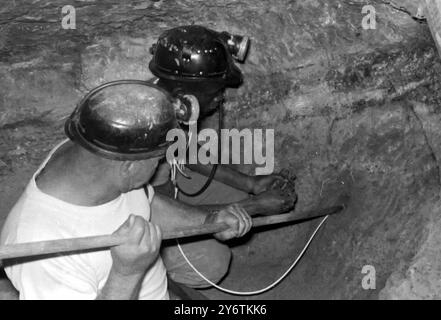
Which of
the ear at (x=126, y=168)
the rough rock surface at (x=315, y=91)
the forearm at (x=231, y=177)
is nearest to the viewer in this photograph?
the ear at (x=126, y=168)

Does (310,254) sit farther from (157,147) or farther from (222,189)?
(157,147)

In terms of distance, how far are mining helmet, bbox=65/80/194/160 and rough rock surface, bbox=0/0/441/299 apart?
117 cm

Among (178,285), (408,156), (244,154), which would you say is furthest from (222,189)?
(408,156)

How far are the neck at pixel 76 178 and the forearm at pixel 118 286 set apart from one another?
0.31 m

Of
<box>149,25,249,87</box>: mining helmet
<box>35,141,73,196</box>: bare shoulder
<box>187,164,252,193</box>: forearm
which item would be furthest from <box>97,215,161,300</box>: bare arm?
<box>187,164,252,193</box>: forearm

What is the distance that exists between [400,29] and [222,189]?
1.50 meters

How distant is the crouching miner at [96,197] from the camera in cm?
223

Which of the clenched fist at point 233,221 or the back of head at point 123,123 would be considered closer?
the back of head at point 123,123

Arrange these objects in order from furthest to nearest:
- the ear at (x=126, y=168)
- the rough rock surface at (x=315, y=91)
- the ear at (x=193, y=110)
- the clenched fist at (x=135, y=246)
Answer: the rough rock surface at (x=315, y=91) < the ear at (x=193, y=110) < the ear at (x=126, y=168) < the clenched fist at (x=135, y=246)

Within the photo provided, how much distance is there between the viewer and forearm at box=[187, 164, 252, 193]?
3.79m

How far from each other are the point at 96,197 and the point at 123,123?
1.17ft

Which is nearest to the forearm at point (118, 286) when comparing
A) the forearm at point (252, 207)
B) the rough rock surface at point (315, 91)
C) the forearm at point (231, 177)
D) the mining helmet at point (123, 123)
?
the mining helmet at point (123, 123)

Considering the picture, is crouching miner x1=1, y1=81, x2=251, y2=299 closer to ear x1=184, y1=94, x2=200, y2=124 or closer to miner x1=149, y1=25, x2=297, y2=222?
ear x1=184, y1=94, x2=200, y2=124

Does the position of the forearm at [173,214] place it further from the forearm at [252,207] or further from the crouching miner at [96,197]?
the crouching miner at [96,197]
